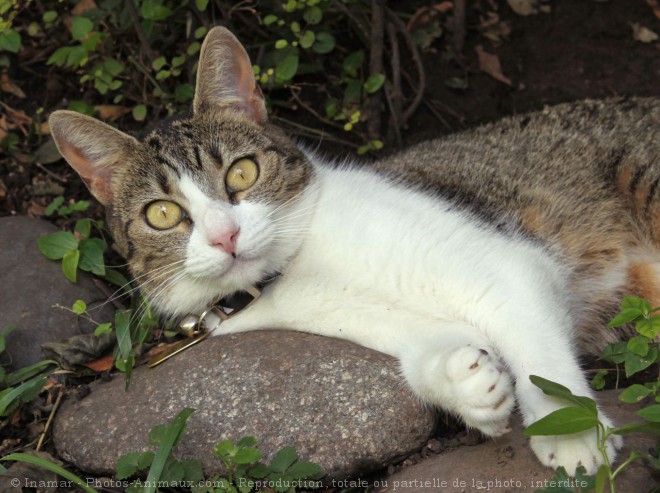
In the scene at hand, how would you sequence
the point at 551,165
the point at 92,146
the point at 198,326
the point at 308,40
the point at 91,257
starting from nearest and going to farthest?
the point at 92,146 < the point at 198,326 < the point at 551,165 < the point at 91,257 < the point at 308,40

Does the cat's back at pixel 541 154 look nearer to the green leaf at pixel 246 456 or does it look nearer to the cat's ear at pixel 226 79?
the cat's ear at pixel 226 79

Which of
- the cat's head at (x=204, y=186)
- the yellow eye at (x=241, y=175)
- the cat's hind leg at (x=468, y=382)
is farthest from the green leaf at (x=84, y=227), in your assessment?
the cat's hind leg at (x=468, y=382)

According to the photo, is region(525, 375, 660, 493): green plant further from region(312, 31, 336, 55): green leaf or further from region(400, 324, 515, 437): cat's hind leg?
region(312, 31, 336, 55): green leaf

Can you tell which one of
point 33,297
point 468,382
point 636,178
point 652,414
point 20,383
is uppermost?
point 636,178

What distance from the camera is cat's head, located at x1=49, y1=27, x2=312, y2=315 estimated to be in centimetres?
337

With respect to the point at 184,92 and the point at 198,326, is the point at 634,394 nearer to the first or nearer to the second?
the point at 198,326

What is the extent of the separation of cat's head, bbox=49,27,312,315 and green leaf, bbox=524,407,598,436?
4.55ft

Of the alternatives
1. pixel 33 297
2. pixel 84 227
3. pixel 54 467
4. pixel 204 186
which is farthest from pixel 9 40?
pixel 54 467

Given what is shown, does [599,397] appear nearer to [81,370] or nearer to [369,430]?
[369,430]

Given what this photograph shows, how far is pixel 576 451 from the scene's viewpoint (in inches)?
112

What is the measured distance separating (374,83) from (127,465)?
9.83 feet

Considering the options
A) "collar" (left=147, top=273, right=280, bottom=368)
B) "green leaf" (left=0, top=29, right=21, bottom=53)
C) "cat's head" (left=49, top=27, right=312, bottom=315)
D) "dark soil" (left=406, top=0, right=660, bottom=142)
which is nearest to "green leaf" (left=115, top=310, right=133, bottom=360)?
"collar" (left=147, top=273, right=280, bottom=368)

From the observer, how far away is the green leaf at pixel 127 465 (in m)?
3.07

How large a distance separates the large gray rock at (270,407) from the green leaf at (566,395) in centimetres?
69
